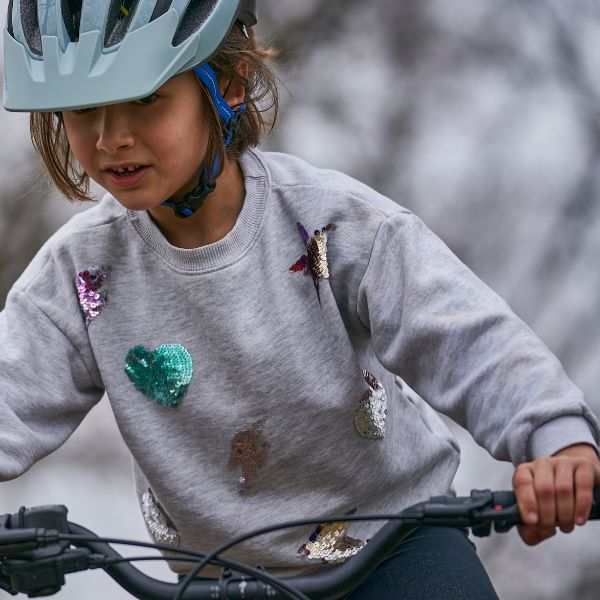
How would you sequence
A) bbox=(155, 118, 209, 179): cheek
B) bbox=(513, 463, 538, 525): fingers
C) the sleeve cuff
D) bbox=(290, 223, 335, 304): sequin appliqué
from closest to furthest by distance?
bbox=(513, 463, 538, 525): fingers < the sleeve cuff < bbox=(155, 118, 209, 179): cheek < bbox=(290, 223, 335, 304): sequin appliqué

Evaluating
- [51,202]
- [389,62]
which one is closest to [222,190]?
[389,62]

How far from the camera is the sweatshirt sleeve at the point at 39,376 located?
6.89 feet

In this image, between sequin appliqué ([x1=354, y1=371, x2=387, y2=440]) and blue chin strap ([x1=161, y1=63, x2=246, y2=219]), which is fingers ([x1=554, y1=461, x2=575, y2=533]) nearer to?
sequin appliqué ([x1=354, y1=371, x2=387, y2=440])

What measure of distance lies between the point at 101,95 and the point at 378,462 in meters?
0.76

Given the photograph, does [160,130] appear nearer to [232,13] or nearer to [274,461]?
[232,13]

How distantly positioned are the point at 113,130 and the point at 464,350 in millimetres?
585

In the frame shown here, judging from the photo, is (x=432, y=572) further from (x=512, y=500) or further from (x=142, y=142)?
(x=142, y=142)

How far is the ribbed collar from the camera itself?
7.24 feet

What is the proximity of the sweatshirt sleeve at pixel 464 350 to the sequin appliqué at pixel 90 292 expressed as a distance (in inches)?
16.7

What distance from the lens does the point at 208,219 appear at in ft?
A: 7.34

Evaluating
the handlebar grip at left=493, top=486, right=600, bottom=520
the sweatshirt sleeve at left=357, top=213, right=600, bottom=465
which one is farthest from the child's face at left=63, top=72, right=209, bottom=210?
the handlebar grip at left=493, top=486, right=600, bottom=520

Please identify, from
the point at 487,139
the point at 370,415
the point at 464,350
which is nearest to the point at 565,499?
the point at 464,350

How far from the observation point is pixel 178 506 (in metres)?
2.25

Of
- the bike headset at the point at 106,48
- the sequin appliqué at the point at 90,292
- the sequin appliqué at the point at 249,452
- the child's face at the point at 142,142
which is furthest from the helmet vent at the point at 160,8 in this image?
the sequin appliqué at the point at 249,452
